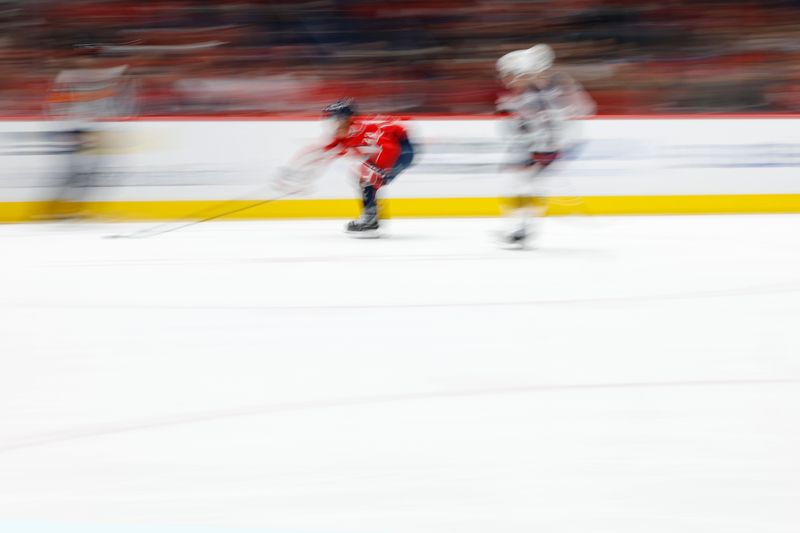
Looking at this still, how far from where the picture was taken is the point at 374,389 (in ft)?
9.80

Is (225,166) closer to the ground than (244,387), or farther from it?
farther from it

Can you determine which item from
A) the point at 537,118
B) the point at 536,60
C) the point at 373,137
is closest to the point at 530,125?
the point at 537,118

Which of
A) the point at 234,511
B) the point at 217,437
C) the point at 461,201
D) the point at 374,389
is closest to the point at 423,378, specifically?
the point at 374,389

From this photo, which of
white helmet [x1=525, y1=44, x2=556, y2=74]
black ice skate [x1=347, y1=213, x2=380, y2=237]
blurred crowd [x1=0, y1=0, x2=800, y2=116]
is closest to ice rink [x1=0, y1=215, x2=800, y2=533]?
black ice skate [x1=347, y1=213, x2=380, y2=237]

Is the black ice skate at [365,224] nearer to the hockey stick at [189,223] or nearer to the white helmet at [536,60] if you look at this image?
the hockey stick at [189,223]

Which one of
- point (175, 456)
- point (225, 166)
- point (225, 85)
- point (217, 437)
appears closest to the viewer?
point (175, 456)

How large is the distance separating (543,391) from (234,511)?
124 centimetres

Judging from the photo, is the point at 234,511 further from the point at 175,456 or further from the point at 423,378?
the point at 423,378

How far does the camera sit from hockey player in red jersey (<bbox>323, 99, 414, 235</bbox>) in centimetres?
674

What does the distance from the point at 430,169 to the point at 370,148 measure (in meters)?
1.47

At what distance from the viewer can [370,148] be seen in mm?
6773

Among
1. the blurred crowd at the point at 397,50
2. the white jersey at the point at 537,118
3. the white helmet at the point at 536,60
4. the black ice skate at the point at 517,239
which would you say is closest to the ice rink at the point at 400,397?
the black ice skate at the point at 517,239

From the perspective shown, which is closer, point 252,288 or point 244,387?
point 244,387

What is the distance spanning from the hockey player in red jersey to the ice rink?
1.28 m
